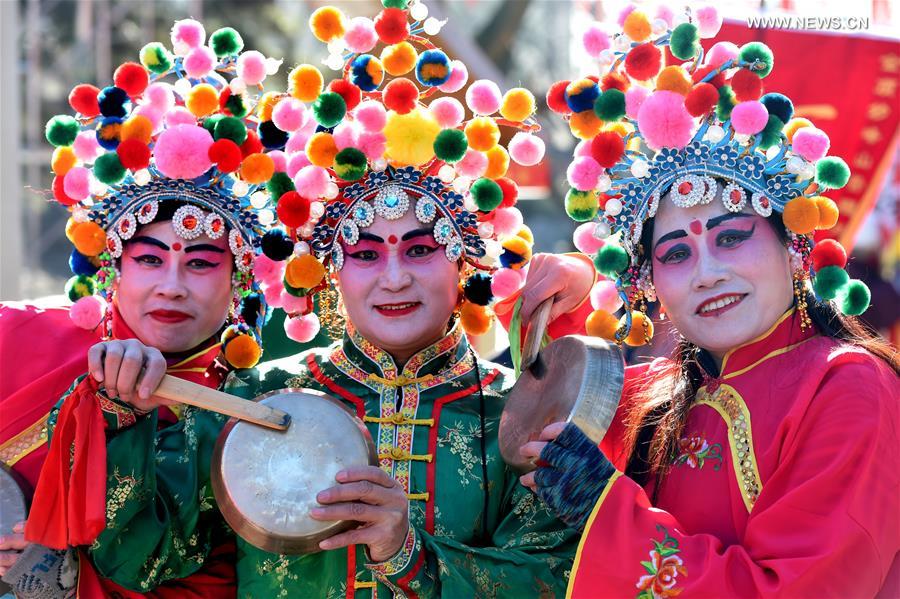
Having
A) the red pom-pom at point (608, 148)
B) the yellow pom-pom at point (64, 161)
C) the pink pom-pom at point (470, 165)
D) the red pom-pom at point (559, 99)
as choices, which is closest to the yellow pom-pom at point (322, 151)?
the pink pom-pom at point (470, 165)

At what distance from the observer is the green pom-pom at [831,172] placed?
3066mm

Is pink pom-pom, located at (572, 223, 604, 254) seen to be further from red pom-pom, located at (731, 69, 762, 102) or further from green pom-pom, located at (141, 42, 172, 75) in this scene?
green pom-pom, located at (141, 42, 172, 75)

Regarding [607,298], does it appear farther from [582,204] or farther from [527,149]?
[527,149]

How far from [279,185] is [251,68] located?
0.40 metres

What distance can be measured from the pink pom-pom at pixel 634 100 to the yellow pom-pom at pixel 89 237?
1672 mm

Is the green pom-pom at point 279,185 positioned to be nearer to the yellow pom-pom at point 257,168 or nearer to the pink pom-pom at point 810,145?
the yellow pom-pom at point 257,168

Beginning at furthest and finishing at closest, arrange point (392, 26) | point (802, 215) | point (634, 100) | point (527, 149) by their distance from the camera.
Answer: point (527, 149) → point (392, 26) → point (634, 100) → point (802, 215)

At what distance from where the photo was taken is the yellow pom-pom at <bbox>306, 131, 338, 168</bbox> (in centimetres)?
332

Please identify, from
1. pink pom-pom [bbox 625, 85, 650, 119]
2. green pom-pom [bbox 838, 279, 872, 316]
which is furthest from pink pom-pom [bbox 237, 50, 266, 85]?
green pom-pom [bbox 838, 279, 872, 316]

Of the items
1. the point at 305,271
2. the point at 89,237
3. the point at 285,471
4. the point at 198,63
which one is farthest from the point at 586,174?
the point at 89,237

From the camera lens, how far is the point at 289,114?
135 inches

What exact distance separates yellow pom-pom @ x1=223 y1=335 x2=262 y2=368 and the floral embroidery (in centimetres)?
Answer: 139

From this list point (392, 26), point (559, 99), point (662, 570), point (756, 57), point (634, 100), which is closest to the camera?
point (662, 570)

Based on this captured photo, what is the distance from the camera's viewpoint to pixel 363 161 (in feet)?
10.8
